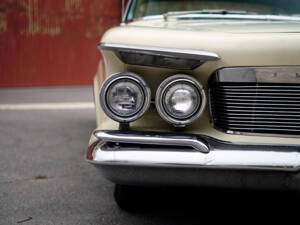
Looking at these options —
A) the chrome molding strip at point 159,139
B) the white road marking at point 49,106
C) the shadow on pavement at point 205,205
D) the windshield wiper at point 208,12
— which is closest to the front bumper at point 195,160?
the chrome molding strip at point 159,139

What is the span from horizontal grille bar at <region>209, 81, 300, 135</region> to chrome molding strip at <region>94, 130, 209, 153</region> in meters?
0.22

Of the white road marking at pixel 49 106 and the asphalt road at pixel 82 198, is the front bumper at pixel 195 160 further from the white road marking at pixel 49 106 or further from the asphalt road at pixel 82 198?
the white road marking at pixel 49 106

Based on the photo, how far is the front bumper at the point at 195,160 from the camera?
2.02 metres

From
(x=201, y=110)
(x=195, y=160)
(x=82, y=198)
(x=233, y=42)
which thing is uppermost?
(x=233, y=42)

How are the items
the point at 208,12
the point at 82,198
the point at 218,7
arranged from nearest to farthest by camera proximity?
1. the point at 82,198
2. the point at 208,12
3. the point at 218,7

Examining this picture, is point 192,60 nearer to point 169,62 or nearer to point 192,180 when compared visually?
point 169,62

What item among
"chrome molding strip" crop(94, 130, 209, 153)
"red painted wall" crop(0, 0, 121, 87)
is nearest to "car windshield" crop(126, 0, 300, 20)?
"chrome molding strip" crop(94, 130, 209, 153)

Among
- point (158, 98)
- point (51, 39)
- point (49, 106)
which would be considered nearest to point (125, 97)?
point (158, 98)

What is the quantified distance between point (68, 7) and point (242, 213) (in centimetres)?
669

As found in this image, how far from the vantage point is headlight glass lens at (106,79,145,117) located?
2.17 meters

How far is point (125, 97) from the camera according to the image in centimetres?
218

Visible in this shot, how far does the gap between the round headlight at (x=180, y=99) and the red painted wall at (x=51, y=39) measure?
265 inches

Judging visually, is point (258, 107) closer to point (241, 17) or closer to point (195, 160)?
point (195, 160)

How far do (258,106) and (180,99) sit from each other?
1.15ft
